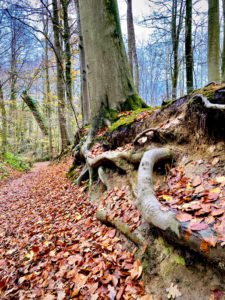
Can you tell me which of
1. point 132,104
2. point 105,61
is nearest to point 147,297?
point 132,104

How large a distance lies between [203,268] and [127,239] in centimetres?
105

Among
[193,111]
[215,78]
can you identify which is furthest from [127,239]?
[215,78]

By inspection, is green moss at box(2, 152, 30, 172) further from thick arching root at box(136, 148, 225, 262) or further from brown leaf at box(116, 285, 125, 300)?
brown leaf at box(116, 285, 125, 300)

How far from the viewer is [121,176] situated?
11.8 ft

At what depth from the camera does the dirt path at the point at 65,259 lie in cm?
190

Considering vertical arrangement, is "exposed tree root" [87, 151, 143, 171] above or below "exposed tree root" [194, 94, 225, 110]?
below

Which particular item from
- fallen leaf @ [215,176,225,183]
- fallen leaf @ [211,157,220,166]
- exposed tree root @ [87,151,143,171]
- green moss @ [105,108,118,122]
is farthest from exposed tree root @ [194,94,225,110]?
green moss @ [105,108,118,122]

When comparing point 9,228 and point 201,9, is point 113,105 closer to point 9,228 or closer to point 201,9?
point 9,228

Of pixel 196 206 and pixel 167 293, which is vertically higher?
pixel 196 206

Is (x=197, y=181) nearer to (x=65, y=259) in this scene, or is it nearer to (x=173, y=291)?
(x=173, y=291)

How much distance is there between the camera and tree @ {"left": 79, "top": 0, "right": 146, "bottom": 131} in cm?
509

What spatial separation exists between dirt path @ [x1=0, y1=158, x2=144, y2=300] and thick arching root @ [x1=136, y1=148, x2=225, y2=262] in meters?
0.62

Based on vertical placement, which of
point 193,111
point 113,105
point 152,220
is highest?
point 113,105

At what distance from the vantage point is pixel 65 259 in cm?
246
